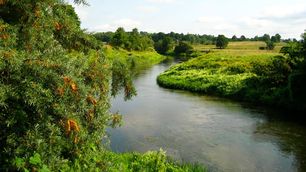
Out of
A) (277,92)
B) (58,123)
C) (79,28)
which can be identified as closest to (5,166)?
(58,123)

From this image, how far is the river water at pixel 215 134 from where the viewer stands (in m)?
20.7

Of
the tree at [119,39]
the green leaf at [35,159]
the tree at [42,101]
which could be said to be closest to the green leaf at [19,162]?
the tree at [42,101]

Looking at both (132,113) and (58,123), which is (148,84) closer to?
(132,113)

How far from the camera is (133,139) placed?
24.0m

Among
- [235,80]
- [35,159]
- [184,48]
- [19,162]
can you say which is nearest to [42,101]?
[35,159]

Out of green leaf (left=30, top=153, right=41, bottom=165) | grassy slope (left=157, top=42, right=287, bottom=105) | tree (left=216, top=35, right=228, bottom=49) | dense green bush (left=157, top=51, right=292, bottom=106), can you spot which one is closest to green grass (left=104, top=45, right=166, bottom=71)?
grassy slope (left=157, top=42, right=287, bottom=105)

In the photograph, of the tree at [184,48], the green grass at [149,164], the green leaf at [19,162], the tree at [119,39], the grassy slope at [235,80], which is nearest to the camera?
the green leaf at [19,162]

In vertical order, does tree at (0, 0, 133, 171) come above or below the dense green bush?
above

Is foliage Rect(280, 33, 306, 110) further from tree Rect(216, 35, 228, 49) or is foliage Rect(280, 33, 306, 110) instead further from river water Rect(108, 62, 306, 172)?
tree Rect(216, 35, 228, 49)

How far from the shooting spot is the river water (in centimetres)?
2066

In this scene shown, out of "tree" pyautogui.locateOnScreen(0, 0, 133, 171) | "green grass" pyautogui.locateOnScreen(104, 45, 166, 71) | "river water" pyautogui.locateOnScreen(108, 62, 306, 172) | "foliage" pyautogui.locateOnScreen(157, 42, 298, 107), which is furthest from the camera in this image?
"green grass" pyautogui.locateOnScreen(104, 45, 166, 71)

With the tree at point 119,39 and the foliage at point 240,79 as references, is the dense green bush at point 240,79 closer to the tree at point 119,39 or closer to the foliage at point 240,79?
the foliage at point 240,79

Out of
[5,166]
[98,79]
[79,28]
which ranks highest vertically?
[79,28]

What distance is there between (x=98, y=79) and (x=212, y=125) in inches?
739
